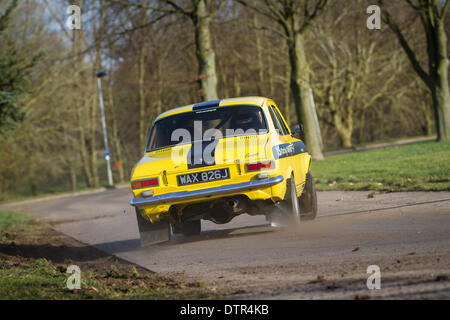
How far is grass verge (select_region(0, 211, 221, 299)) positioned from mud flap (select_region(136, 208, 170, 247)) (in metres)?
0.50

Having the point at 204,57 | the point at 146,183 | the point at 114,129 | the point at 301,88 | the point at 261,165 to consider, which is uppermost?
the point at 204,57

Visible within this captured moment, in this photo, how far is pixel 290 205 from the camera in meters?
8.16

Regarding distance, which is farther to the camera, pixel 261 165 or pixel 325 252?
pixel 261 165

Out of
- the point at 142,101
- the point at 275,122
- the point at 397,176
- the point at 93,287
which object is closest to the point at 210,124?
the point at 275,122

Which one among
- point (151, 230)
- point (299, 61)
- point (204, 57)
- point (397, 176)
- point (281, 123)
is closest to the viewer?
point (151, 230)

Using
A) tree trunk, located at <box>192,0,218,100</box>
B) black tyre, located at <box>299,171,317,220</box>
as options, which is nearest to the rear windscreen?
black tyre, located at <box>299,171,317,220</box>

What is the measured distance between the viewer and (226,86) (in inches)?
1801

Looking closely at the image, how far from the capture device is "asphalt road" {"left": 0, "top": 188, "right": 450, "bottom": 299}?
5113 mm

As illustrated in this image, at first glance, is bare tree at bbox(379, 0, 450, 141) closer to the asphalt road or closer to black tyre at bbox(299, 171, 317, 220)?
the asphalt road

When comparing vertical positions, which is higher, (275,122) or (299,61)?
(299,61)

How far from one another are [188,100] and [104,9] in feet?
89.3

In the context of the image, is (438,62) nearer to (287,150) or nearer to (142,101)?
(287,150)

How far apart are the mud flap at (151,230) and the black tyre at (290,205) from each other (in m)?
1.62

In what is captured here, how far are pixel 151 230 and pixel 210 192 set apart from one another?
1.17 m
